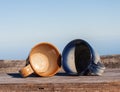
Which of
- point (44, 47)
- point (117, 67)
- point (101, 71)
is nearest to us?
point (101, 71)

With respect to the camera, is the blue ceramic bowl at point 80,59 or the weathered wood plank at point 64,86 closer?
the weathered wood plank at point 64,86

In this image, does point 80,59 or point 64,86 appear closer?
point 64,86

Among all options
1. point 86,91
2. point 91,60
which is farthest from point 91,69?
point 86,91

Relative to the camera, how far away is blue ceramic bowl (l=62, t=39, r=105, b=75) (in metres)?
4.11

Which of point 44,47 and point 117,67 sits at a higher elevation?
point 44,47

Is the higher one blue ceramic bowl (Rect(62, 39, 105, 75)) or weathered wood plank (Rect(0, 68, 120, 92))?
blue ceramic bowl (Rect(62, 39, 105, 75))

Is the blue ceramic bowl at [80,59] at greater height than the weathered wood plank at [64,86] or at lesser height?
greater

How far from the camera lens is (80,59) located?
14.2 ft

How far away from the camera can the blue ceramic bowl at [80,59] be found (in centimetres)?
411

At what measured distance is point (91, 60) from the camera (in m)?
4.10

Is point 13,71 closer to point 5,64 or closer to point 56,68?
point 5,64

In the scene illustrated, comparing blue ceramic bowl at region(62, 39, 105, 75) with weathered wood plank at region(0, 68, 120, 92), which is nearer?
weathered wood plank at region(0, 68, 120, 92)

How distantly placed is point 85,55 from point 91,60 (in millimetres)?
200

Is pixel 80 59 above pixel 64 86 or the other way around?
above
